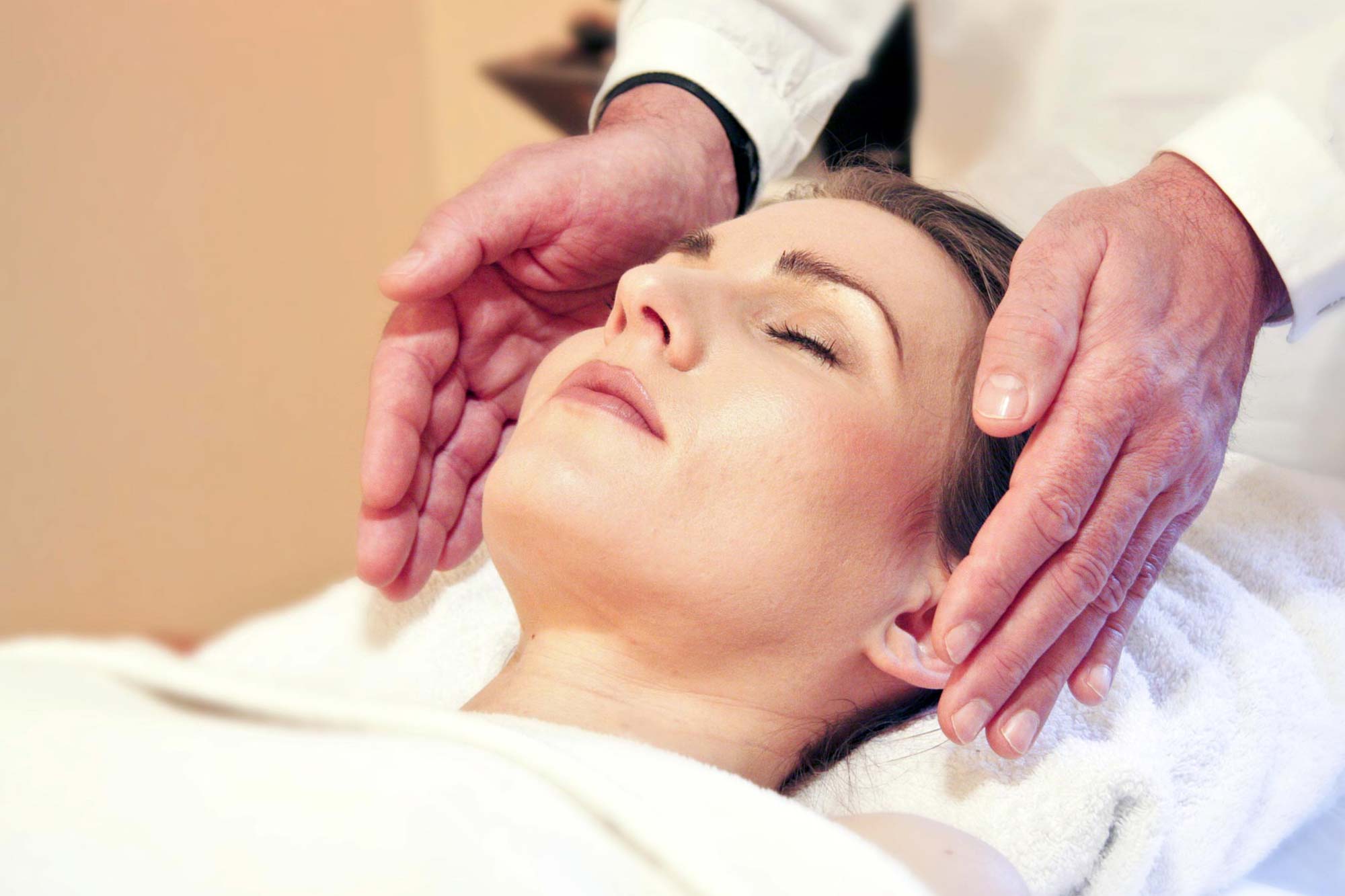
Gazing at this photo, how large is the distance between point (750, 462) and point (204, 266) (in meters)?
1.59

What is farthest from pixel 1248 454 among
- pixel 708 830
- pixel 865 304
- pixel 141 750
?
pixel 141 750

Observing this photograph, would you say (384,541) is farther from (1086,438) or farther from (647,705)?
(1086,438)

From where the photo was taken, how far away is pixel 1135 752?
0.80m

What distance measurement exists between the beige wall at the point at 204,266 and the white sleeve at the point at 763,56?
928 millimetres

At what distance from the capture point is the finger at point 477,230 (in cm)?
96

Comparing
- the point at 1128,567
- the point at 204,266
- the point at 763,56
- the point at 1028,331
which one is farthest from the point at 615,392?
the point at 204,266

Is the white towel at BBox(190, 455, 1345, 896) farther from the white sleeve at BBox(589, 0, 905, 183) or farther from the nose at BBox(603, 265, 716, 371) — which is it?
the white sleeve at BBox(589, 0, 905, 183)

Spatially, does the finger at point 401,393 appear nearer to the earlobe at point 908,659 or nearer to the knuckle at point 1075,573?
the earlobe at point 908,659

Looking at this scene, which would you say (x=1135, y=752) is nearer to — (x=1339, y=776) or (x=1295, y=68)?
(x=1339, y=776)

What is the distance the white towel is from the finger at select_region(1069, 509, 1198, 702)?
6 centimetres

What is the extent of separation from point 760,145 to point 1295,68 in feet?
1.75

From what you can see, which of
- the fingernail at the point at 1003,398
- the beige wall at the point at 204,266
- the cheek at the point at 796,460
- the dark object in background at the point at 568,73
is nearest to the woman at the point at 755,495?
the cheek at the point at 796,460

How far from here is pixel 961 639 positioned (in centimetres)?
67

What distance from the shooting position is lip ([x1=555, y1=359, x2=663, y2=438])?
747 millimetres
